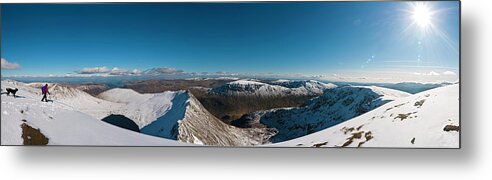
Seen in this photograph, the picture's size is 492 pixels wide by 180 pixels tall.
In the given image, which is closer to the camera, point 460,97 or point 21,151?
point 460,97

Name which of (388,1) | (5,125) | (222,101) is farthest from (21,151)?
(388,1)

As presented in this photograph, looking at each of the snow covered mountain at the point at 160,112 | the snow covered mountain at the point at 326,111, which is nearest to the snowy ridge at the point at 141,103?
the snow covered mountain at the point at 160,112

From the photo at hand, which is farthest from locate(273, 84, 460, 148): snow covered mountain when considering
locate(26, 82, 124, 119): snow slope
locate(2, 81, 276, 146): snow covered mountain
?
locate(26, 82, 124, 119): snow slope

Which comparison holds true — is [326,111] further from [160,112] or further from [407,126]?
[160,112]

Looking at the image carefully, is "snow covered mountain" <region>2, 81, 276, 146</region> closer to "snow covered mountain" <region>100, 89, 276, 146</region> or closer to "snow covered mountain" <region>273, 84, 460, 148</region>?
"snow covered mountain" <region>100, 89, 276, 146</region>

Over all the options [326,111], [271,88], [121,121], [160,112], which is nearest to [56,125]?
[121,121]

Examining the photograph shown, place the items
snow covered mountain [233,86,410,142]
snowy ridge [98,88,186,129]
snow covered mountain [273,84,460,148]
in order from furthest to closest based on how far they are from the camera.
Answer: snowy ridge [98,88,186,129], snow covered mountain [233,86,410,142], snow covered mountain [273,84,460,148]

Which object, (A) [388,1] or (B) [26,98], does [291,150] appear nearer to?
(A) [388,1]

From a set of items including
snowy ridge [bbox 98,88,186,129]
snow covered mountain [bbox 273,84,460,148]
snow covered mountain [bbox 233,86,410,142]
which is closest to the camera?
snow covered mountain [bbox 273,84,460,148]
